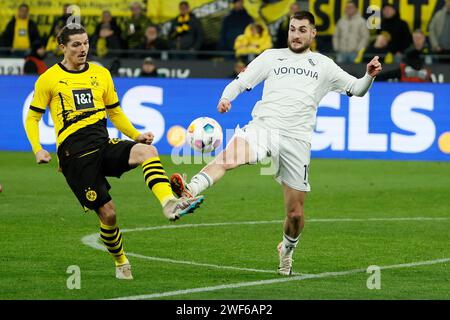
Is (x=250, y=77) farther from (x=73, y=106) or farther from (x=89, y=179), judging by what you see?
(x=89, y=179)

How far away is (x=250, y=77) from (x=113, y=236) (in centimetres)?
180

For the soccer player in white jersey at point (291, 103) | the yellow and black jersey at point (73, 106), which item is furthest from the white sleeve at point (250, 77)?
the yellow and black jersey at point (73, 106)

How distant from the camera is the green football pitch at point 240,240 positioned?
31.9 ft

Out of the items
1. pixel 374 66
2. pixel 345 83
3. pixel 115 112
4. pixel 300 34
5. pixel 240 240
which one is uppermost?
pixel 300 34

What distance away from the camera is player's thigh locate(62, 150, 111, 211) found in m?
9.91

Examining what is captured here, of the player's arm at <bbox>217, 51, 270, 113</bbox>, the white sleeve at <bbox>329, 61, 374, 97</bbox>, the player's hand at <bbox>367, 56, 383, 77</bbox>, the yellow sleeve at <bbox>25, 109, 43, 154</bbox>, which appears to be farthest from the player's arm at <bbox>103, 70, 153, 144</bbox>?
the player's hand at <bbox>367, 56, 383, 77</bbox>

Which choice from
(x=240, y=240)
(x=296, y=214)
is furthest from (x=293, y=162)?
(x=240, y=240)

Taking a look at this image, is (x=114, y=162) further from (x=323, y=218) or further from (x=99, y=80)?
(x=323, y=218)

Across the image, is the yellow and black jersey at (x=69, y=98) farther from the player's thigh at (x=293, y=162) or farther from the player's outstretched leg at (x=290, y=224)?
the player's outstretched leg at (x=290, y=224)

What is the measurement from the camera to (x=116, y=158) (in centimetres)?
984

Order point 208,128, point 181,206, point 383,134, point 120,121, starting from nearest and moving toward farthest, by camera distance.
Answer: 1. point 181,206
2. point 208,128
3. point 120,121
4. point 383,134

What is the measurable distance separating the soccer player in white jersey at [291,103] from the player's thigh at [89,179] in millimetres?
1103

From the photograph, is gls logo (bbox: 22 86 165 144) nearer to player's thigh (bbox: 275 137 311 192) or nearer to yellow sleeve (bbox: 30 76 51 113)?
yellow sleeve (bbox: 30 76 51 113)

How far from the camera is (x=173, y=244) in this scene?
12484 mm
